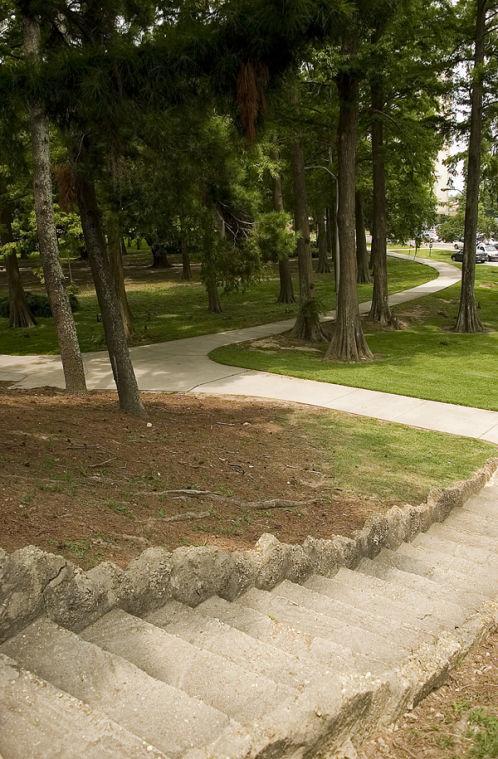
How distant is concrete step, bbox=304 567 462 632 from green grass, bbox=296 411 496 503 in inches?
105

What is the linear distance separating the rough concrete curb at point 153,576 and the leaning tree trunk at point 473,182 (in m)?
18.1

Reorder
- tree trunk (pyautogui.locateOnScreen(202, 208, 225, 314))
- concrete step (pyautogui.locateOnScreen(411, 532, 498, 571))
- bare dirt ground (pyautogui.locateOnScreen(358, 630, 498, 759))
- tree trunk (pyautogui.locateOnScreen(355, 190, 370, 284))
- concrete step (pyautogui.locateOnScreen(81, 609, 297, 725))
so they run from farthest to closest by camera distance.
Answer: tree trunk (pyautogui.locateOnScreen(355, 190, 370, 284))
tree trunk (pyautogui.locateOnScreen(202, 208, 225, 314))
concrete step (pyautogui.locateOnScreen(411, 532, 498, 571))
bare dirt ground (pyautogui.locateOnScreen(358, 630, 498, 759))
concrete step (pyautogui.locateOnScreen(81, 609, 297, 725))

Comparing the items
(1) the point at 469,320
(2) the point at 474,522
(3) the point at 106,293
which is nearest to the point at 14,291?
(3) the point at 106,293

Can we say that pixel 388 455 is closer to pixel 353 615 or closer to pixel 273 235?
pixel 353 615

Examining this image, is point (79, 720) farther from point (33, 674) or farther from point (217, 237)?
point (217, 237)

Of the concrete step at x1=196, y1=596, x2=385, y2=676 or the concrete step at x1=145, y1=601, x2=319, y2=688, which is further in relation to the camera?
the concrete step at x1=196, y1=596, x2=385, y2=676

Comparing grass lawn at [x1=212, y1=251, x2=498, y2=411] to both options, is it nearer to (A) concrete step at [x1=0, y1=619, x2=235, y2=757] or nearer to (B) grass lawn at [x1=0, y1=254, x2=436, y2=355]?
(B) grass lawn at [x1=0, y1=254, x2=436, y2=355]

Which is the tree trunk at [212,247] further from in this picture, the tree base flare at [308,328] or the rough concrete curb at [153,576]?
the rough concrete curb at [153,576]

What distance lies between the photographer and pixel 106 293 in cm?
1011

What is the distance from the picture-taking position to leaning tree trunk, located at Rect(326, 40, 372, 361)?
17.8 meters

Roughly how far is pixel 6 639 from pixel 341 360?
50.6ft

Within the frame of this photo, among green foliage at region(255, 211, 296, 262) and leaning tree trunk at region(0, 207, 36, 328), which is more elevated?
green foliage at region(255, 211, 296, 262)

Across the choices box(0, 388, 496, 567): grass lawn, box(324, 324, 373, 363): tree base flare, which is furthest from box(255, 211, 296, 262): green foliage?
box(0, 388, 496, 567): grass lawn

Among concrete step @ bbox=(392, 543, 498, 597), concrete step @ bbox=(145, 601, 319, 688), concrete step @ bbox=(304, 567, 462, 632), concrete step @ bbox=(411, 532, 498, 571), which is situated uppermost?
concrete step @ bbox=(145, 601, 319, 688)
